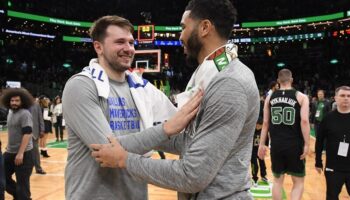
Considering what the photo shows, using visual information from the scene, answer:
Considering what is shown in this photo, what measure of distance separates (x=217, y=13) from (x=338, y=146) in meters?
3.47

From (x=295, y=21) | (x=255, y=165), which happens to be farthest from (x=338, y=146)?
(x=295, y=21)

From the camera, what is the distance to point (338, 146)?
14.7 feet

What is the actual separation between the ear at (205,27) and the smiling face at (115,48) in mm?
635

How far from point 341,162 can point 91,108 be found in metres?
3.55

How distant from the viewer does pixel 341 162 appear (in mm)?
4414

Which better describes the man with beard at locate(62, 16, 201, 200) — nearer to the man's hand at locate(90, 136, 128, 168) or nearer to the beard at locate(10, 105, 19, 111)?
the man's hand at locate(90, 136, 128, 168)

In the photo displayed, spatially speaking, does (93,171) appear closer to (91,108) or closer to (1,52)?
(91,108)

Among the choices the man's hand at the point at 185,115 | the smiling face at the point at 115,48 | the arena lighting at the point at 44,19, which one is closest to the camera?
the man's hand at the point at 185,115

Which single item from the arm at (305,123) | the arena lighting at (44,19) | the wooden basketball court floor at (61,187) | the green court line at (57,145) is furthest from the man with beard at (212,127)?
the arena lighting at (44,19)

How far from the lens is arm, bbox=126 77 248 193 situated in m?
1.44

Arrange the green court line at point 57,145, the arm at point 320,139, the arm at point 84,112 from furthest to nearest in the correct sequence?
the green court line at point 57,145 → the arm at point 320,139 → the arm at point 84,112

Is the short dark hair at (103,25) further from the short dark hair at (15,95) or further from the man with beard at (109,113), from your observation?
the short dark hair at (15,95)

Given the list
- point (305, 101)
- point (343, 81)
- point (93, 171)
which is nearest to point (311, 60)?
point (343, 81)

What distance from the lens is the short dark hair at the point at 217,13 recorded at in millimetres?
1634
